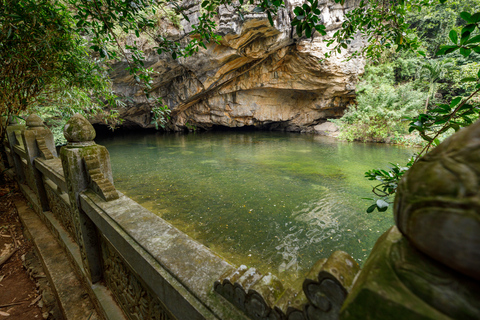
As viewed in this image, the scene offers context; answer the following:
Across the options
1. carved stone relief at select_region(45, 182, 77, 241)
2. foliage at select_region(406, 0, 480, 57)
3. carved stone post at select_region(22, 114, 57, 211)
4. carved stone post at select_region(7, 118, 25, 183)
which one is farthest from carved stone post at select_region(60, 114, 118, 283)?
foliage at select_region(406, 0, 480, 57)

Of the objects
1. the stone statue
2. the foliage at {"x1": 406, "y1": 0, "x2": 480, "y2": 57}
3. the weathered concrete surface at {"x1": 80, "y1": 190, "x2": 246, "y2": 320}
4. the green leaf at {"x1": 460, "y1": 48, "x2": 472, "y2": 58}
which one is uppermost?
the foliage at {"x1": 406, "y1": 0, "x2": 480, "y2": 57}

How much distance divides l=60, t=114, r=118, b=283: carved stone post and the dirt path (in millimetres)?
1285

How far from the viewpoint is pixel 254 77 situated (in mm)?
14906

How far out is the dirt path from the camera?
97.9 inches

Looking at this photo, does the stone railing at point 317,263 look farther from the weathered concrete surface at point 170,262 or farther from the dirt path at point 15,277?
the dirt path at point 15,277

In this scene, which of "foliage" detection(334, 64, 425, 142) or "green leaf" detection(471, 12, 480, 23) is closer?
"green leaf" detection(471, 12, 480, 23)

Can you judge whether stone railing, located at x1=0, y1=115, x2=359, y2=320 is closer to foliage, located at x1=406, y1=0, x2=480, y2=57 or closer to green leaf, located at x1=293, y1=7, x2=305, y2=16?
green leaf, located at x1=293, y1=7, x2=305, y2=16

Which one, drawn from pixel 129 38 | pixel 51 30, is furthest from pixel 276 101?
pixel 51 30

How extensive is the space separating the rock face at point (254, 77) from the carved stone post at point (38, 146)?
715 centimetres

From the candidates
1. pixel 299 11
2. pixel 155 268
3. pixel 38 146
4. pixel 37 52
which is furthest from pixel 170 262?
pixel 38 146

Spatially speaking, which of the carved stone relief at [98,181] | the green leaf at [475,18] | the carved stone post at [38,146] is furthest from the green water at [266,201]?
the green leaf at [475,18]

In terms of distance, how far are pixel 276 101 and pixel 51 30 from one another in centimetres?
1652

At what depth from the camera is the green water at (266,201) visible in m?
3.52

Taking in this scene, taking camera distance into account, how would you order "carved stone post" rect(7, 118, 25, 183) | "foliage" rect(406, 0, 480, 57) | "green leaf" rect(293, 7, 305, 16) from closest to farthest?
"green leaf" rect(293, 7, 305, 16)
"carved stone post" rect(7, 118, 25, 183)
"foliage" rect(406, 0, 480, 57)
